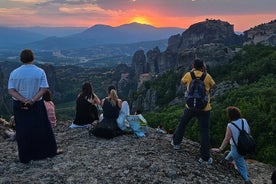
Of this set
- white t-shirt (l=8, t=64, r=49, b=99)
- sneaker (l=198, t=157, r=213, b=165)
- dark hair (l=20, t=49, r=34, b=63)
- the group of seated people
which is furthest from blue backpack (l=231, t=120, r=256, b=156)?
dark hair (l=20, t=49, r=34, b=63)

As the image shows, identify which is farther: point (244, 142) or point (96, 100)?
point (96, 100)

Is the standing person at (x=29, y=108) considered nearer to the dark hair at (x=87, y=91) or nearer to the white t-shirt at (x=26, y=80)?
the white t-shirt at (x=26, y=80)

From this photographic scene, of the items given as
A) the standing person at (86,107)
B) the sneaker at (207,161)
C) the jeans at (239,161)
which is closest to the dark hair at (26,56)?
the standing person at (86,107)

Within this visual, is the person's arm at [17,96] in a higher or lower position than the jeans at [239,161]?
higher

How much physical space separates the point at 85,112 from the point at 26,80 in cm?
497

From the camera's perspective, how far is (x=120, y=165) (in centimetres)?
1076

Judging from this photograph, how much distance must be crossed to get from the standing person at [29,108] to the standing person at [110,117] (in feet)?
9.15

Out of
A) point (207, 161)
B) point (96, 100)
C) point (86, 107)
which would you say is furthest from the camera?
point (86, 107)

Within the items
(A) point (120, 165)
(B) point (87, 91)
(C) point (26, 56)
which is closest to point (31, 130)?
(C) point (26, 56)

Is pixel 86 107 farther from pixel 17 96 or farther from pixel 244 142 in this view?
pixel 244 142

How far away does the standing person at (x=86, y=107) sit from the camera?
14528mm

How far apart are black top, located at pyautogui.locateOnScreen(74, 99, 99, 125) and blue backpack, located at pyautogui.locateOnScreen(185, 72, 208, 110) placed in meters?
5.17

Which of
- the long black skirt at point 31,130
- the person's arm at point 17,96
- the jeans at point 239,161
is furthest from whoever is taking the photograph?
the jeans at point 239,161

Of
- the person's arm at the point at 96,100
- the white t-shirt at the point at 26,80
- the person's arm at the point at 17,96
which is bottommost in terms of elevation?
the person's arm at the point at 96,100
